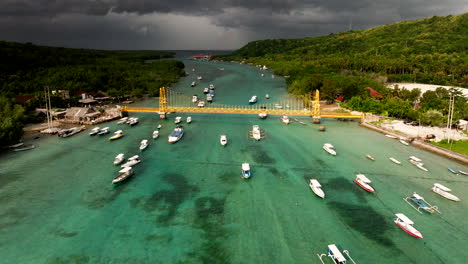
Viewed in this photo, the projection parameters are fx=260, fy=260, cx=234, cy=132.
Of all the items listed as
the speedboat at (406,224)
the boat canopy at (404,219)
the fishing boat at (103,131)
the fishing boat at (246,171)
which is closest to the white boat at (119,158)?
the fishing boat at (103,131)

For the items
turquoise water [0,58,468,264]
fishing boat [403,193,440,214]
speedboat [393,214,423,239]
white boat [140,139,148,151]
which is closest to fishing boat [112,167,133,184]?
turquoise water [0,58,468,264]

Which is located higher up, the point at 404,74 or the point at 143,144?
the point at 404,74

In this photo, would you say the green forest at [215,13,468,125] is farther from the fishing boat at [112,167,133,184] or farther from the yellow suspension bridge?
the fishing boat at [112,167,133,184]

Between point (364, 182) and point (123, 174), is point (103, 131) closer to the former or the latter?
point (123, 174)

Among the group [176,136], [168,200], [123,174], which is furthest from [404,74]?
[123,174]

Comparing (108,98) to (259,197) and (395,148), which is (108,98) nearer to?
(259,197)

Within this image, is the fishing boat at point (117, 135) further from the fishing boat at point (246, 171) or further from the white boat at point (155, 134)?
the fishing boat at point (246, 171)
